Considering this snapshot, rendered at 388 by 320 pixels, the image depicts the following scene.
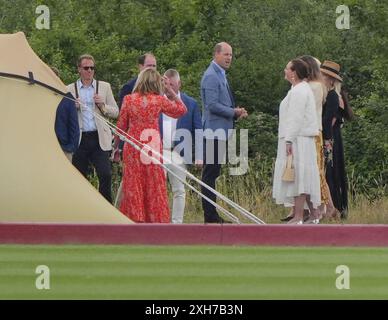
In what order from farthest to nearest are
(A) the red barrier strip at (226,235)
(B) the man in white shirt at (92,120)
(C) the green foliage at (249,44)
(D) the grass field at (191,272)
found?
(C) the green foliage at (249,44), (B) the man in white shirt at (92,120), (A) the red barrier strip at (226,235), (D) the grass field at (191,272)

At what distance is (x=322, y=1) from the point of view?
115 feet

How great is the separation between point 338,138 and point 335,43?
1157 centimetres

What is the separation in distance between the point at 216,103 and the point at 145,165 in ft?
4.13

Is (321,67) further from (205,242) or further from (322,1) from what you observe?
(322,1)

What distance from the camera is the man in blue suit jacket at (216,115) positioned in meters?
19.0

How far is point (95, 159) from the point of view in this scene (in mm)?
19344

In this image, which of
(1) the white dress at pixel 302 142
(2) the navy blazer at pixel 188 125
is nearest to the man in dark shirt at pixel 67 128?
(2) the navy blazer at pixel 188 125

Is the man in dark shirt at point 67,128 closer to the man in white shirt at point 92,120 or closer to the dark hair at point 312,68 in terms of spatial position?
the man in white shirt at point 92,120

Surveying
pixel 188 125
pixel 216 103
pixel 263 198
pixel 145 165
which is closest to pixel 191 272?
pixel 145 165

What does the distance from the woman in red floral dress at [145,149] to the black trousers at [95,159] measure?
83 cm

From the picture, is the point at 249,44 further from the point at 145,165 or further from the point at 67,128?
the point at 145,165

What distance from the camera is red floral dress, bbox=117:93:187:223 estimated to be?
18250 mm

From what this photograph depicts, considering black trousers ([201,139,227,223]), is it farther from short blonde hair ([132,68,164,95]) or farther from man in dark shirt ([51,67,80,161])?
man in dark shirt ([51,67,80,161])
